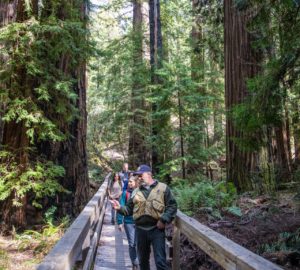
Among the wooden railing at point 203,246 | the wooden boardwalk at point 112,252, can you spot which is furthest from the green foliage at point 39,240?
the wooden railing at point 203,246

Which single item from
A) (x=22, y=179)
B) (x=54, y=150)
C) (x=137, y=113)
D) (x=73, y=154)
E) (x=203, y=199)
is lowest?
(x=203, y=199)

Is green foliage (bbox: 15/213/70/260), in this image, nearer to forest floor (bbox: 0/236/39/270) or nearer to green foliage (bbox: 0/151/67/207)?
forest floor (bbox: 0/236/39/270)

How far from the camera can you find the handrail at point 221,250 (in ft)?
8.02

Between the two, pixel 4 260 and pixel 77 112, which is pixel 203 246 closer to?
pixel 4 260

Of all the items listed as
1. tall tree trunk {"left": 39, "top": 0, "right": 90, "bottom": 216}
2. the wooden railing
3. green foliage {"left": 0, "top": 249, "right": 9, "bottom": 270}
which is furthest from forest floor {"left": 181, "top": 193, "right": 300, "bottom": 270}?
tall tree trunk {"left": 39, "top": 0, "right": 90, "bottom": 216}

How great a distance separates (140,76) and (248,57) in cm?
1044

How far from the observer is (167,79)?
14.1m

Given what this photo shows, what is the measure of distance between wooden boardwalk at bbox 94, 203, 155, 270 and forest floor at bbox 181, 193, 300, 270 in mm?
1166

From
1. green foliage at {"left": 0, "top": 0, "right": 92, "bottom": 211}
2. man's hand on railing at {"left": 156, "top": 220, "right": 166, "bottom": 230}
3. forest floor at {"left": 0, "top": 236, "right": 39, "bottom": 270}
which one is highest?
green foliage at {"left": 0, "top": 0, "right": 92, "bottom": 211}

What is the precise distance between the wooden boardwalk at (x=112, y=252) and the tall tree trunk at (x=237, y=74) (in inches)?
129

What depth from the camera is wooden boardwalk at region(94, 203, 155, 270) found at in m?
6.51

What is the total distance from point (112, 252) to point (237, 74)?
560cm

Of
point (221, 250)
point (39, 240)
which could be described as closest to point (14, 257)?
point (39, 240)

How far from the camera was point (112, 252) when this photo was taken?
25.2 feet
